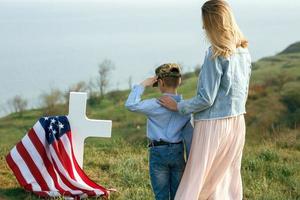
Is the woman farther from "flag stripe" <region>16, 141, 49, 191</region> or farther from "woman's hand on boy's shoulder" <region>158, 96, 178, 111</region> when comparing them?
"flag stripe" <region>16, 141, 49, 191</region>

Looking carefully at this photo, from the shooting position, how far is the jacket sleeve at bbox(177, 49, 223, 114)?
15.1 feet

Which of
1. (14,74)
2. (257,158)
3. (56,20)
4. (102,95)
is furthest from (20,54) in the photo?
(56,20)

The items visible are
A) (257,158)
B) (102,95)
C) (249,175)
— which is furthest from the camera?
(102,95)

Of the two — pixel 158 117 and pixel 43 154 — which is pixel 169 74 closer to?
pixel 158 117

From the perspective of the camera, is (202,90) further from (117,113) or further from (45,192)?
(117,113)

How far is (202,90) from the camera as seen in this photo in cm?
462

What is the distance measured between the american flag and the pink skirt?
148cm

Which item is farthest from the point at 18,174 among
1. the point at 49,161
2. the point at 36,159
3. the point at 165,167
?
the point at 165,167

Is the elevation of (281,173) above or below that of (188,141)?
below

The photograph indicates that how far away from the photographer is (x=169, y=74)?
15.8 ft

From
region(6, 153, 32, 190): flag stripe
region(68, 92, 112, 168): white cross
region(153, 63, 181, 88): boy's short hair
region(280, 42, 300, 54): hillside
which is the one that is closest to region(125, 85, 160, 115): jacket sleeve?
region(153, 63, 181, 88): boy's short hair

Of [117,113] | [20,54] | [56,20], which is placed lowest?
[117,113]

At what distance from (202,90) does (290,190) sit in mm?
2519

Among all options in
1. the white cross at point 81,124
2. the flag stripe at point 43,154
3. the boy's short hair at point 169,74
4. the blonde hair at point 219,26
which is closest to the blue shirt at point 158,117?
the boy's short hair at point 169,74
